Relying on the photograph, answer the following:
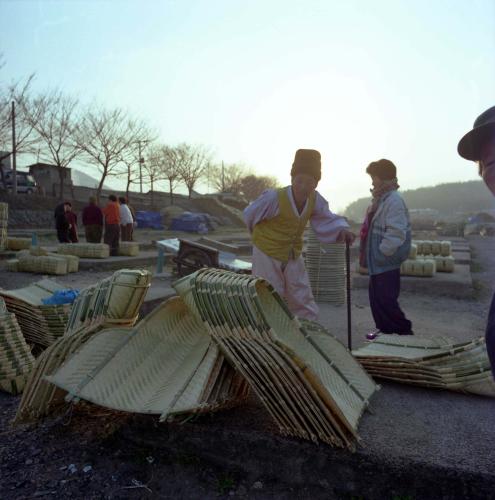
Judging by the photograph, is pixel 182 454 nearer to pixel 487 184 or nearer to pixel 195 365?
pixel 195 365

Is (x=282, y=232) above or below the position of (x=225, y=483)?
above

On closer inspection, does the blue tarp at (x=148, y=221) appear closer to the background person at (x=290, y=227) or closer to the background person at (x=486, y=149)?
the background person at (x=290, y=227)

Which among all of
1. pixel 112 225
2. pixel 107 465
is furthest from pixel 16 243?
pixel 107 465

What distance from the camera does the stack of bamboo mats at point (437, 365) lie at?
118 inches

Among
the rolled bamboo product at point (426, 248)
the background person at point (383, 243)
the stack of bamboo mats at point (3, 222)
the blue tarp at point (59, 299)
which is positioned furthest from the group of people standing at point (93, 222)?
the background person at point (383, 243)

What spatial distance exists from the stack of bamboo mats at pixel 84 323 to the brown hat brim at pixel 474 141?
2224mm

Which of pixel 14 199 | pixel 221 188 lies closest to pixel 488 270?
pixel 14 199

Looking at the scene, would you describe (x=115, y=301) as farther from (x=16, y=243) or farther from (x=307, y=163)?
(x=16, y=243)

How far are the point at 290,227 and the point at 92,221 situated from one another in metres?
10.5

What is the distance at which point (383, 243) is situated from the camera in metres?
4.19

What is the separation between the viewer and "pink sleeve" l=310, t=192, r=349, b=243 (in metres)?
3.84

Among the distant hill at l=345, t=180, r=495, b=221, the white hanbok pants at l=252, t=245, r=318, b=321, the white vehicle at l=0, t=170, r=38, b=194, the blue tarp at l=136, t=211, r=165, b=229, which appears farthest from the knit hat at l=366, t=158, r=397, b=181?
the distant hill at l=345, t=180, r=495, b=221

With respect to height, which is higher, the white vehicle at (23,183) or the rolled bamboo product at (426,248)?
the white vehicle at (23,183)

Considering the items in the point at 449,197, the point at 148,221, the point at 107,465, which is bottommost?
the point at 107,465
